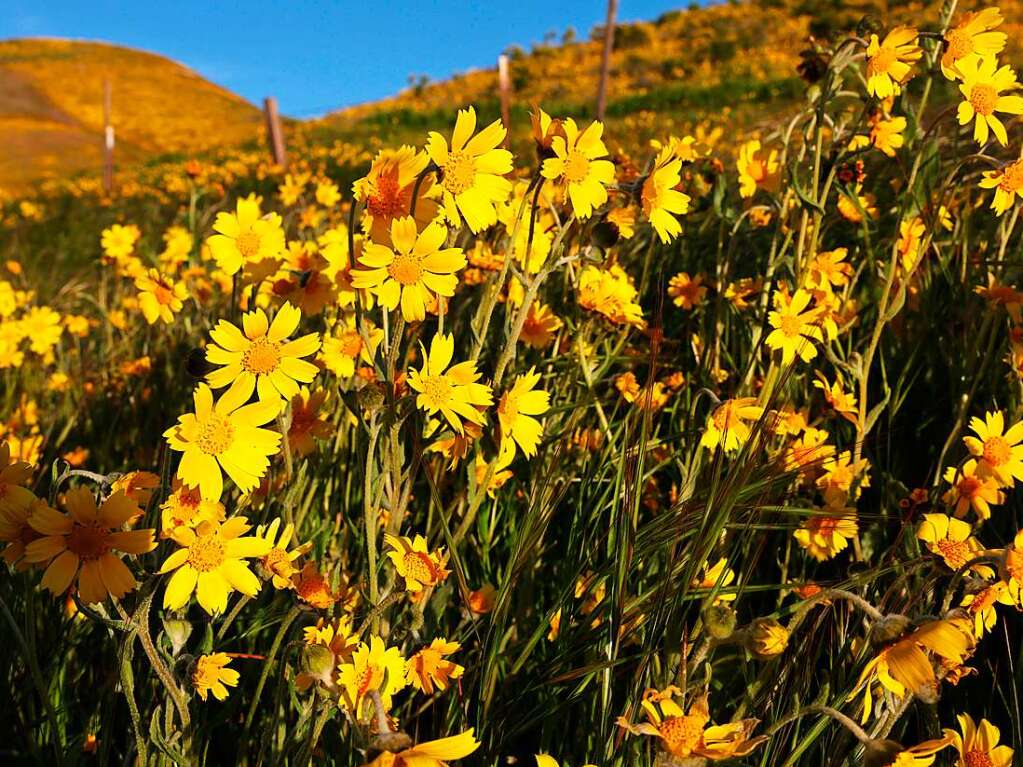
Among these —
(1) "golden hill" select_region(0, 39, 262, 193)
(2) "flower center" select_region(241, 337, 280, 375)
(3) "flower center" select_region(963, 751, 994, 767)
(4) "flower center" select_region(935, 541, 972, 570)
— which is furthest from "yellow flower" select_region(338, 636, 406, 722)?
(1) "golden hill" select_region(0, 39, 262, 193)

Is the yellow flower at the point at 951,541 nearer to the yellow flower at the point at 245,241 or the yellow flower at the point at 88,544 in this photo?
the yellow flower at the point at 88,544

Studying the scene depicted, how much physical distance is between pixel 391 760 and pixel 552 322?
95cm

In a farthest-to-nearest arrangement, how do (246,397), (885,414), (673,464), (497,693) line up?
1. (885,414)
2. (673,464)
3. (497,693)
4. (246,397)

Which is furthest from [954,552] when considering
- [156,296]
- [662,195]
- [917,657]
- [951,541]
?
[156,296]

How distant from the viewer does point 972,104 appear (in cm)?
121

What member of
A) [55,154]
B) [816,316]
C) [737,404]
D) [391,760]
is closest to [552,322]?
[737,404]

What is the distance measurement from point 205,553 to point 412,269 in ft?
1.32

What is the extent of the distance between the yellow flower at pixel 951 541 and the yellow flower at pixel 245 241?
1075 mm

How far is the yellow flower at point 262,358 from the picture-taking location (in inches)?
32.0

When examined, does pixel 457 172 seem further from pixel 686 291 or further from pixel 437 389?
pixel 686 291

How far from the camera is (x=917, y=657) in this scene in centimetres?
66

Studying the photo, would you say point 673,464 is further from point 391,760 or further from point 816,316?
point 391,760

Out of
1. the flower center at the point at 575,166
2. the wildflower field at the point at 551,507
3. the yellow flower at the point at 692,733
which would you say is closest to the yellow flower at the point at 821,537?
the wildflower field at the point at 551,507

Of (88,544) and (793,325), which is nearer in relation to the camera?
(88,544)
